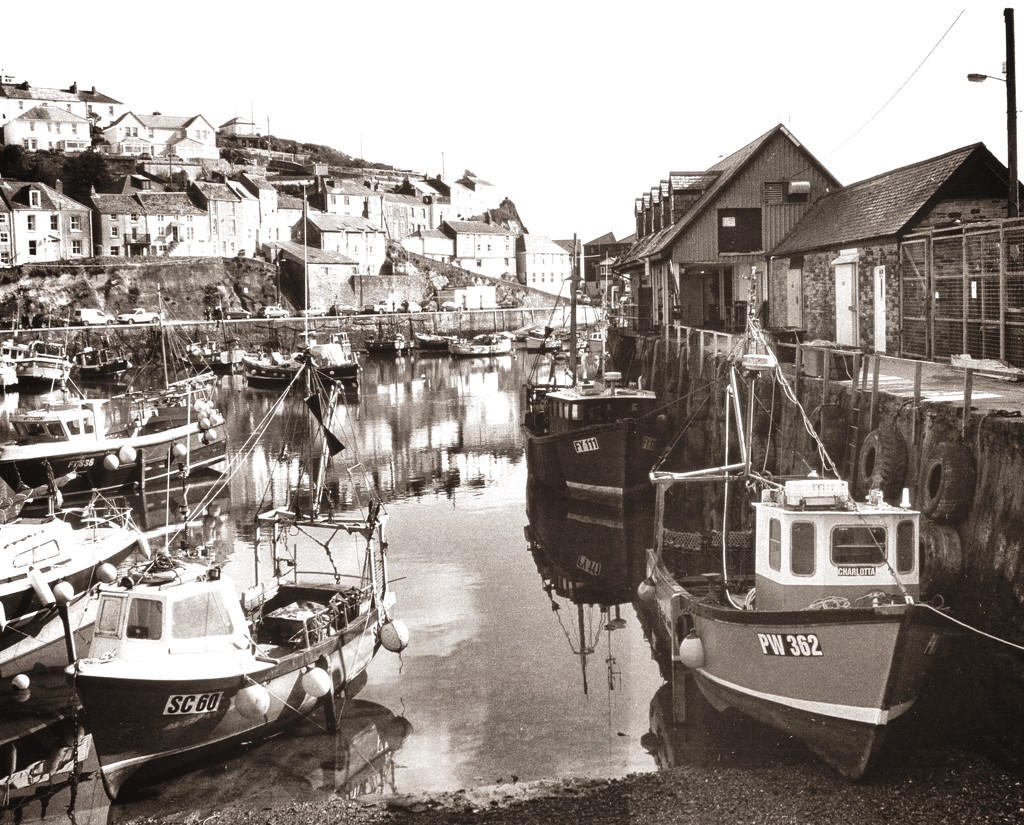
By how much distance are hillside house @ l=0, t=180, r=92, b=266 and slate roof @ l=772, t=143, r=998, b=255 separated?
2911 inches

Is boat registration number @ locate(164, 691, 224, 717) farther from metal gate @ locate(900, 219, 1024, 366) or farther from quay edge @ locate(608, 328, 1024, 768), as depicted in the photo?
metal gate @ locate(900, 219, 1024, 366)

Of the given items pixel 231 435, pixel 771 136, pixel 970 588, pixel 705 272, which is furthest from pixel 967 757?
pixel 231 435

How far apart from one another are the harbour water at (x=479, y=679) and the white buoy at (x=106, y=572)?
1181 mm

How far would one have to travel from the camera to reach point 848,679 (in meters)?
11.1

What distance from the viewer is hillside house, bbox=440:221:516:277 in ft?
417

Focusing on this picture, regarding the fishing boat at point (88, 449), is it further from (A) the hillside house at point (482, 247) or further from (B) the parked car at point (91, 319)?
(A) the hillside house at point (482, 247)

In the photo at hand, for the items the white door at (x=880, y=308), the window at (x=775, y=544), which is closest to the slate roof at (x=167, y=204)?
the white door at (x=880, y=308)

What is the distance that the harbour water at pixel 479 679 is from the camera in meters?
12.0

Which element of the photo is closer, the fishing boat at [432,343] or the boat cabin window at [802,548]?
the boat cabin window at [802,548]

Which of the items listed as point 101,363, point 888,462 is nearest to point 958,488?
point 888,462

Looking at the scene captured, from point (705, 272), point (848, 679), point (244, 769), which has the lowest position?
point (244, 769)

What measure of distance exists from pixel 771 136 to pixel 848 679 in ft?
87.9

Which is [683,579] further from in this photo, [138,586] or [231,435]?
[231,435]

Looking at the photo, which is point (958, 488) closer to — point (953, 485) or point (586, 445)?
point (953, 485)
